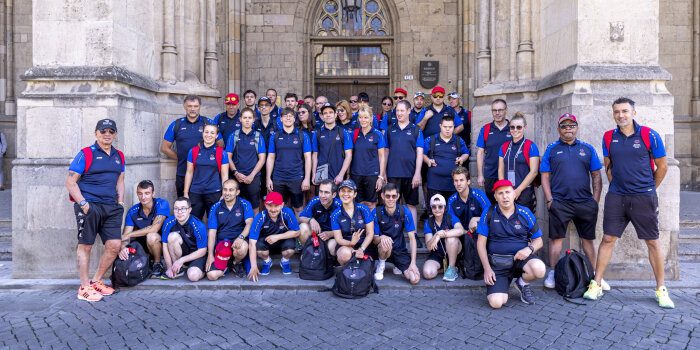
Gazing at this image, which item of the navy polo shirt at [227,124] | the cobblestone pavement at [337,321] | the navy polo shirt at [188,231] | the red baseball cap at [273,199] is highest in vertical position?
the navy polo shirt at [227,124]

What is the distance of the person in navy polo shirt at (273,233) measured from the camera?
5.75m

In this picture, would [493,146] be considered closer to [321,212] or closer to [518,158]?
[518,158]

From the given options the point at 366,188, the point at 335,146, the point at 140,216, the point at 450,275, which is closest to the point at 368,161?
the point at 366,188

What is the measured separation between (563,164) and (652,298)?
154 centimetres

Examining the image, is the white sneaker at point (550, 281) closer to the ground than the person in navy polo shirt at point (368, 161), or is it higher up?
closer to the ground

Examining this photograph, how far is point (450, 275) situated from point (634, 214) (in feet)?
6.21

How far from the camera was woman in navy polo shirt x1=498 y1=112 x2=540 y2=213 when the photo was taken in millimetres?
5668

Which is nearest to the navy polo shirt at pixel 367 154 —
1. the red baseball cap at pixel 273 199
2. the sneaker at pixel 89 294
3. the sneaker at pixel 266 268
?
the red baseball cap at pixel 273 199

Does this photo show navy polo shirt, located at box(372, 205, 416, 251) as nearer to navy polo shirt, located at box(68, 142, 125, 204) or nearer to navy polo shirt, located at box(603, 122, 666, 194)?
navy polo shirt, located at box(603, 122, 666, 194)

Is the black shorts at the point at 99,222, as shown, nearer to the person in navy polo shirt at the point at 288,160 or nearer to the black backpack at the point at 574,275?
the person in navy polo shirt at the point at 288,160

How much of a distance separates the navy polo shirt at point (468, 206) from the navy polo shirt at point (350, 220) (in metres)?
0.97

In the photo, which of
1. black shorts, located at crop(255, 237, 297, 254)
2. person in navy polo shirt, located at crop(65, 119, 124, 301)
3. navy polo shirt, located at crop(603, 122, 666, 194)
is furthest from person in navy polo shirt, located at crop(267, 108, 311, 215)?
navy polo shirt, located at crop(603, 122, 666, 194)

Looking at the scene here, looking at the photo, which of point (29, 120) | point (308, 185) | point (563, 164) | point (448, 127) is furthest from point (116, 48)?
point (563, 164)

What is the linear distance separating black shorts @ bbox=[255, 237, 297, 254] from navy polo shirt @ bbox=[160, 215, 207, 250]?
603mm
